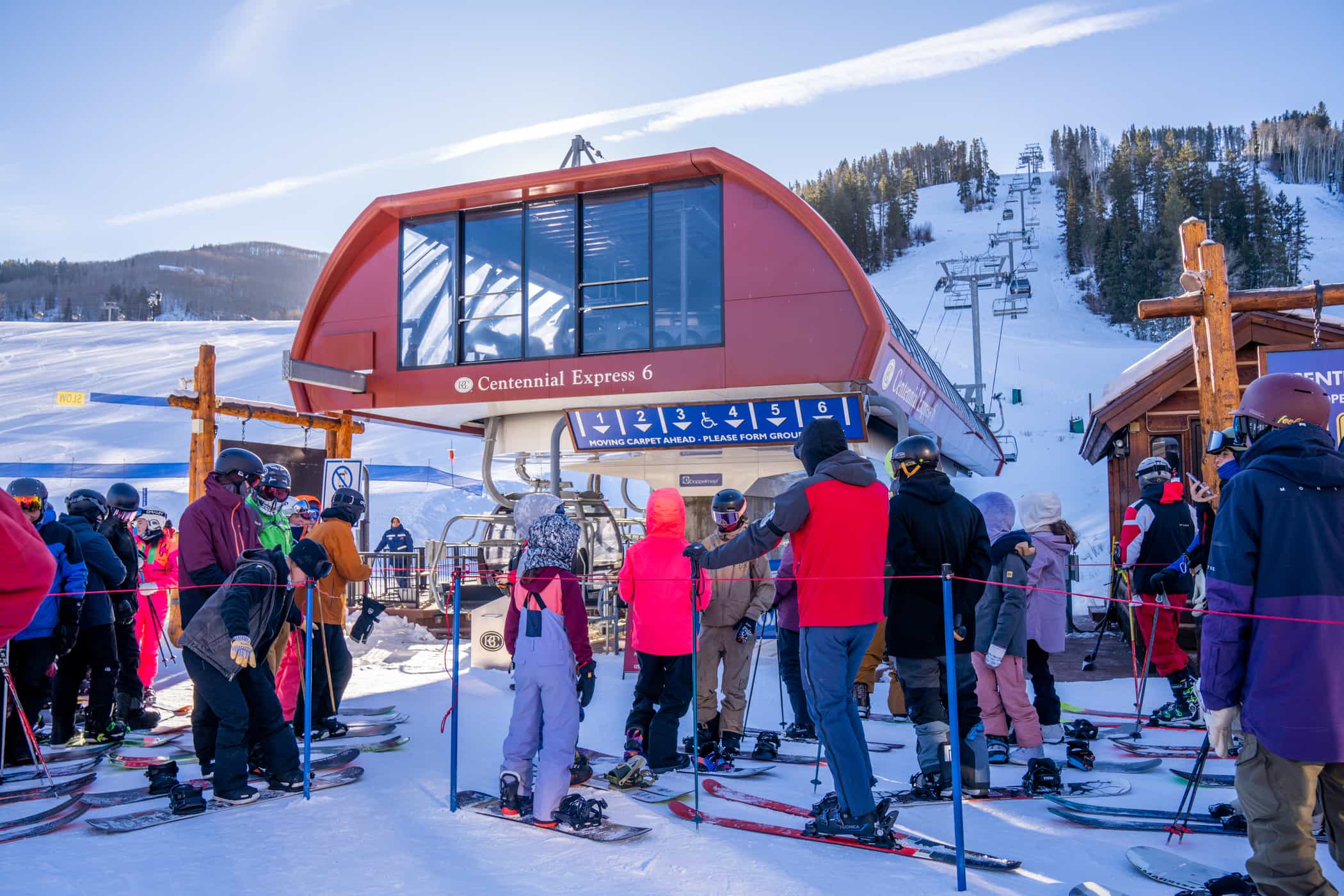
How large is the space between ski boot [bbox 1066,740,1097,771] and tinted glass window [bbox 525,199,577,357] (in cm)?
814

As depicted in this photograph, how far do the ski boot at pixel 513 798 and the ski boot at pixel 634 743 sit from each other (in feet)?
3.15

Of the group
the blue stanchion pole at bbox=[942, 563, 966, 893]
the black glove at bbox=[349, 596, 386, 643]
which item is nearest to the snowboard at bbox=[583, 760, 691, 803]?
the blue stanchion pole at bbox=[942, 563, 966, 893]

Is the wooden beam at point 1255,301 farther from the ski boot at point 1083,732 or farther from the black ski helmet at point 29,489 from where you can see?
the black ski helmet at point 29,489

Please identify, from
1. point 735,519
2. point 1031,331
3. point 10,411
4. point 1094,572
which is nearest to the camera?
point 735,519

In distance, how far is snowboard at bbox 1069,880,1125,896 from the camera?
147 inches

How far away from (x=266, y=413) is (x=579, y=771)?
10.4 metres

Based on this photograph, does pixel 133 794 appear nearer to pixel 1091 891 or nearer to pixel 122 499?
pixel 122 499

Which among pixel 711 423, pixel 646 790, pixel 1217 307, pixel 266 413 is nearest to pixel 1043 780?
pixel 646 790

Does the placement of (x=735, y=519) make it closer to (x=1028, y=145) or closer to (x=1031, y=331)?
(x=1031, y=331)

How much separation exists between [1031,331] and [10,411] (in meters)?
61.9

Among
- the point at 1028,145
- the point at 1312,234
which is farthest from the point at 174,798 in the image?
the point at 1028,145

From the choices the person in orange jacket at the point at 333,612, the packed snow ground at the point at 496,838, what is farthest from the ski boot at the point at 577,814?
the person in orange jacket at the point at 333,612

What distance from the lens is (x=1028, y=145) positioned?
12244cm

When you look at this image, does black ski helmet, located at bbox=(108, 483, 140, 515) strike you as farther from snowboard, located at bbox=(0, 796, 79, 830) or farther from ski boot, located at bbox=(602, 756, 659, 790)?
ski boot, located at bbox=(602, 756, 659, 790)
